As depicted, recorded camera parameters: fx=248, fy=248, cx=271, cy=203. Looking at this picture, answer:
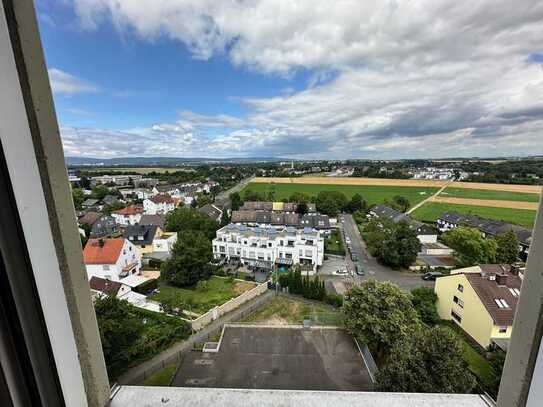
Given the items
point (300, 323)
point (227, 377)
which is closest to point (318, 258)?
point (300, 323)

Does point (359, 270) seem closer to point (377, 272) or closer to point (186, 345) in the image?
point (377, 272)

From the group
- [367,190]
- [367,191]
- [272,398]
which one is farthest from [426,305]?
[367,190]

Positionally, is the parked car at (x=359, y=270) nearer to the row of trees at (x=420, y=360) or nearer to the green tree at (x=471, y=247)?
the green tree at (x=471, y=247)

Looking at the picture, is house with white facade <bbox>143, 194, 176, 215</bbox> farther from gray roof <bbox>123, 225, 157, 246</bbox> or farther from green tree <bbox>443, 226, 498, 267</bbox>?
green tree <bbox>443, 226, 498, 267</bbox>

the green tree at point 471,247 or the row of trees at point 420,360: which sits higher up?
the row of trees at point 420,360

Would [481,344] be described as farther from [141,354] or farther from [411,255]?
[141,354]

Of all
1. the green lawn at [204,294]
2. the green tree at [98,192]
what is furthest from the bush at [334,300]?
the green tree at [98,192]
